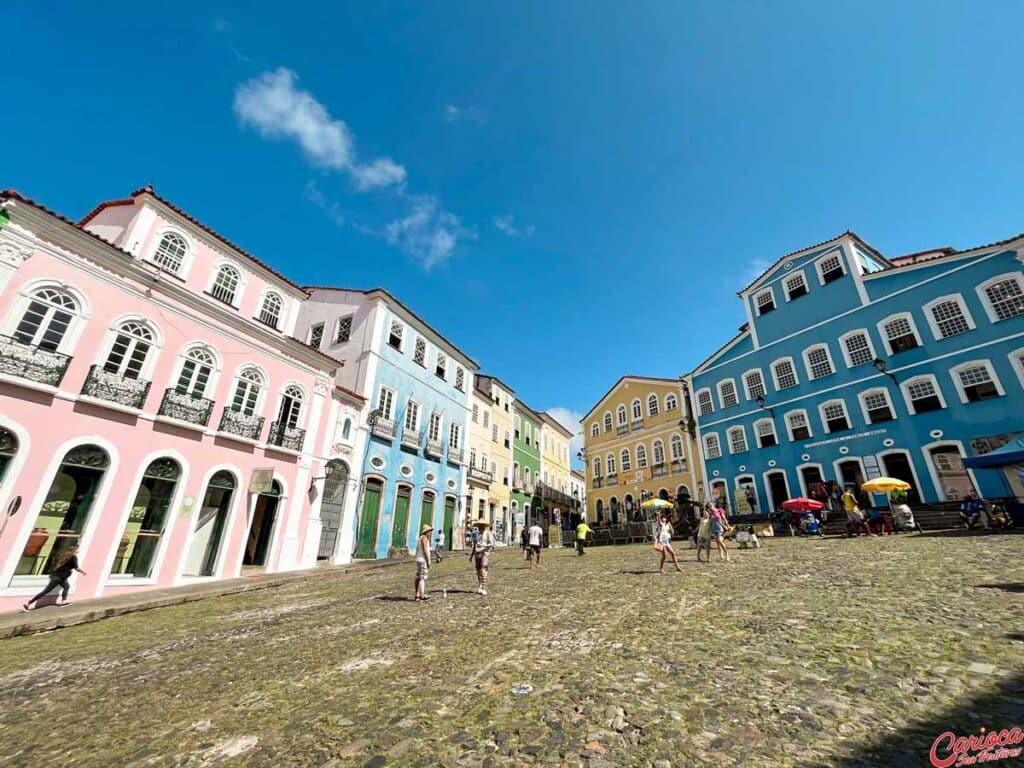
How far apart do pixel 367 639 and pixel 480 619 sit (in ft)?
5.87

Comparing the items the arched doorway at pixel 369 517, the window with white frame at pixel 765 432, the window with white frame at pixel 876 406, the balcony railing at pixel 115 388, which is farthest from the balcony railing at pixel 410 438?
the window with white frame at pixel 876 406

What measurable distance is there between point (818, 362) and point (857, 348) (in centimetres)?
184

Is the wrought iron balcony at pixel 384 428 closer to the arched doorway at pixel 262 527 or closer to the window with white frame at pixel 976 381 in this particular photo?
the arched doorway at pixel 262 527

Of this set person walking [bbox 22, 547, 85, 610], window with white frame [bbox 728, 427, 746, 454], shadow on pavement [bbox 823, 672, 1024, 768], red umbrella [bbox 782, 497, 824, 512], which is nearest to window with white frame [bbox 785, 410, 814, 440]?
window with white frame [bbox 728, 427, 746, 454]

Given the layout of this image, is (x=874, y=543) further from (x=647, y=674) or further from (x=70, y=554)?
(x=70, y=554)

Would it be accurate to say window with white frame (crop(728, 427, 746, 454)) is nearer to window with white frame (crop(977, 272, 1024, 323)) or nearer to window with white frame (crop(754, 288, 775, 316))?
window with white frame (crop(754, 288, 775, 316))

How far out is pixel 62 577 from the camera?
9867mm

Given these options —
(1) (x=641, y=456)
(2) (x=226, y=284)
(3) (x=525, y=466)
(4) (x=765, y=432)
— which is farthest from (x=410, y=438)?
(4) (x=765, y=432)

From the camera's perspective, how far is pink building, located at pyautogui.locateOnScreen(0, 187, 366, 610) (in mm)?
10320

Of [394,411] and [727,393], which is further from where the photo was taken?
[727,393]

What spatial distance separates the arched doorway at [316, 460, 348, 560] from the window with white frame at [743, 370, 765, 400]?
2352 cm

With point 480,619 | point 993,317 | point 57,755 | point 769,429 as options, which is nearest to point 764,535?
point 769,429

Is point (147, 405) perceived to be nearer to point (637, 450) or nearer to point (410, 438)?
point (410, 438)

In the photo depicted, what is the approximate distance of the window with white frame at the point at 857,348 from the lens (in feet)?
69.0
